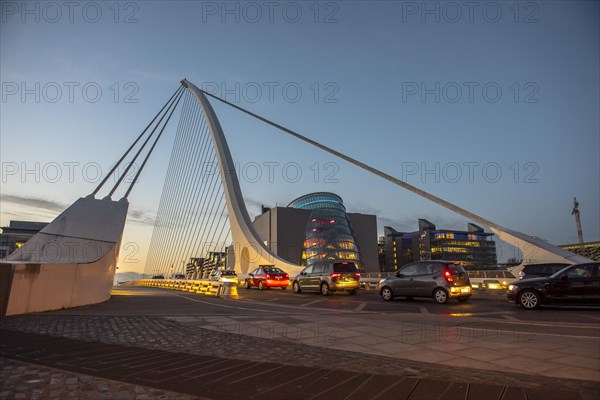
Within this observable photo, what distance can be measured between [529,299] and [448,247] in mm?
150619

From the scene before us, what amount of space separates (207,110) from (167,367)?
140 ft

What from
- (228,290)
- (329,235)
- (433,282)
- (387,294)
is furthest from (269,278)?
(329,235)

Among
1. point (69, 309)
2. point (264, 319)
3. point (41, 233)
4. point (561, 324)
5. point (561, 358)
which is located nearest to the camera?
point (561, 358)

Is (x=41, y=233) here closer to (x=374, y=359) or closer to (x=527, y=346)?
(x=374, y=359)

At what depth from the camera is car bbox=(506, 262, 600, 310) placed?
11.9 m

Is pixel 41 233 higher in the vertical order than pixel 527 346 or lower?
higher

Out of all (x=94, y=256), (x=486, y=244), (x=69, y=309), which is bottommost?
(x=69, y=309)

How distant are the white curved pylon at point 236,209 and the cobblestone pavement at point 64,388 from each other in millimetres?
36464

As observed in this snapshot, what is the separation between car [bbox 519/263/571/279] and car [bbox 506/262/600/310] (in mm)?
4617

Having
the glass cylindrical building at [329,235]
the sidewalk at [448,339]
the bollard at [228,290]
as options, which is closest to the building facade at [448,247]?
the glass cylindrical building at [329,235]

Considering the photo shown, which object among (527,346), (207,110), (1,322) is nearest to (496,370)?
(527,346)

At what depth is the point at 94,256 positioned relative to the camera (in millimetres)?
15844

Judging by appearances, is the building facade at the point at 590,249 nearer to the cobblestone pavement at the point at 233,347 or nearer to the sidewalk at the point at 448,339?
the sidewalk at the point at 448,339

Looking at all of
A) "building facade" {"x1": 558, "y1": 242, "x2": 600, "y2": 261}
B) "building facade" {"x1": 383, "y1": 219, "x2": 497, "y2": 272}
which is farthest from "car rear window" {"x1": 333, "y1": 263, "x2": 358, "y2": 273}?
"building facade" {"x1": 383, "y1": 219, "x2": 497, "y2": 272}
